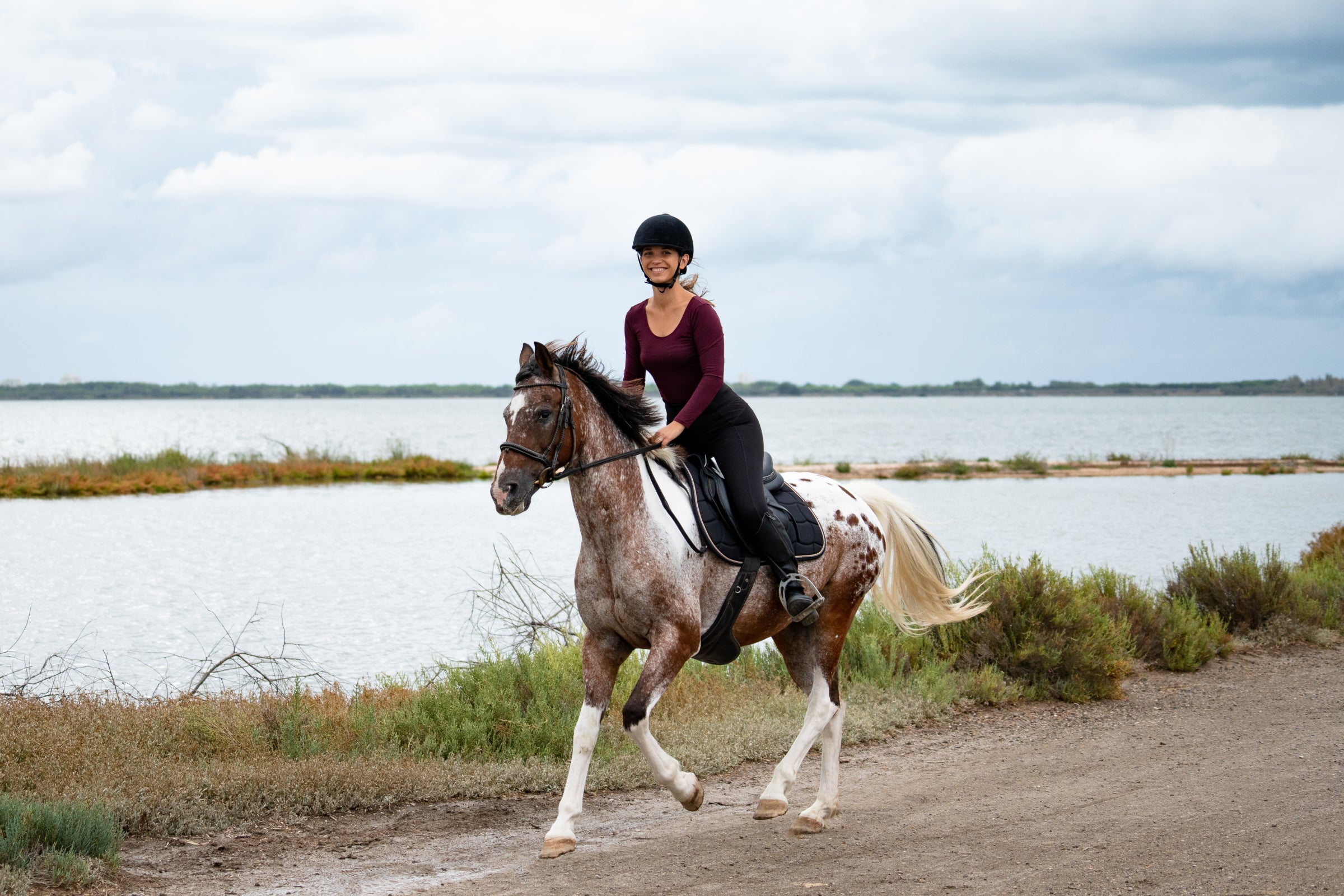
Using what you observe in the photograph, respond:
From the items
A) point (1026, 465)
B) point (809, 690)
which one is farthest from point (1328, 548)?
point (1026, 465)

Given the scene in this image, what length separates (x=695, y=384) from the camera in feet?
20.1

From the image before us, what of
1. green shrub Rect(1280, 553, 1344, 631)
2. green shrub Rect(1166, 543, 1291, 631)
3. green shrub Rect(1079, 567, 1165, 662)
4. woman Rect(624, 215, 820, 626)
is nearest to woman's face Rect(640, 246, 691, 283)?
woman Rect(624, 215, 820, 626)

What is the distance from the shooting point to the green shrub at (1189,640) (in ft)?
36.9

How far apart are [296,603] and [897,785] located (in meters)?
12.4

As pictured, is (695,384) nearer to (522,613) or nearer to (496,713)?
(496,713)

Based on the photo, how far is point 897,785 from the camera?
743 centimetres

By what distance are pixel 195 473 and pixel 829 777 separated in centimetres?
3794

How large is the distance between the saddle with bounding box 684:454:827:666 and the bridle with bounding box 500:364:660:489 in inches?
26.1

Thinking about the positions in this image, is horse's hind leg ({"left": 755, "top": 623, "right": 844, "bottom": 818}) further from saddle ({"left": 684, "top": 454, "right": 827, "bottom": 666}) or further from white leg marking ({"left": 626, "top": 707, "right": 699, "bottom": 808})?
white leg marking ({"left": 626, "top": 707, "right": 699, "bottom": 808})

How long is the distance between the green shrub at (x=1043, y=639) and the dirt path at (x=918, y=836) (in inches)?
58.1

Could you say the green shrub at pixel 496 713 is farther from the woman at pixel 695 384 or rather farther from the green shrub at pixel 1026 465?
the green shrub at pixel 1026 465

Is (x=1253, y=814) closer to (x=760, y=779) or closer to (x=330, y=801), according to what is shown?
(x=760, y=779)

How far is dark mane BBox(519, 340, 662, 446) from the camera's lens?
5.78 m

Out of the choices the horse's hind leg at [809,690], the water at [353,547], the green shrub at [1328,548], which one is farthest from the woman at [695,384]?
the green shrub at [1328,548]
